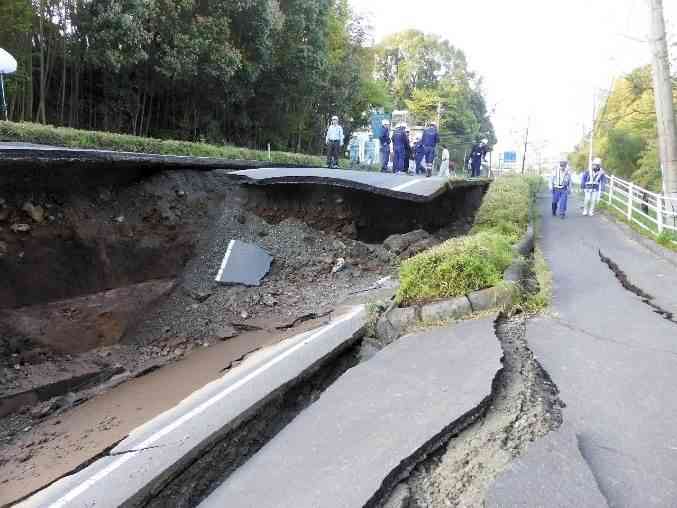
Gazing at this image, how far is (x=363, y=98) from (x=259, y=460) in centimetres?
3494

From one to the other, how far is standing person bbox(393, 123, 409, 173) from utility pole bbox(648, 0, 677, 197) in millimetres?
6674

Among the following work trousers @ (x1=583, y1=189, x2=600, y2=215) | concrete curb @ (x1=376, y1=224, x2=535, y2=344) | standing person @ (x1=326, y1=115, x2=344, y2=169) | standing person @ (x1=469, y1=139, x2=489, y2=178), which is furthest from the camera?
standing person @ (x1=469, y1=139, x2=489, y2=178)

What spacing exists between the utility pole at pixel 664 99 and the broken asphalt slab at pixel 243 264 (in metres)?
9.79

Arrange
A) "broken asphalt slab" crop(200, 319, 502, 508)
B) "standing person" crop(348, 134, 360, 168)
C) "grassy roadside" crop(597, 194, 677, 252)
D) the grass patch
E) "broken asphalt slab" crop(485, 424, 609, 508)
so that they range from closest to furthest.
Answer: "broken asphalt slab" crop(485, 424, 609, 508), "broken asphalt slab" crop(200, 319, 502, 508), the grass patch, "grassy roadside" crop(597, 194, 677, 252), "standing person" crop(348, 134, 360, 168)

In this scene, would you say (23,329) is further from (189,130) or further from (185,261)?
(189,130)

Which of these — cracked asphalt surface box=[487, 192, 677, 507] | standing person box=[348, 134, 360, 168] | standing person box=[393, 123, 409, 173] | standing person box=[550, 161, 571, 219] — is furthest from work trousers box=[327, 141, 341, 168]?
standing person box=[348, 134, 360, 168]

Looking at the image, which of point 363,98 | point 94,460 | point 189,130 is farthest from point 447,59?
point 94,460

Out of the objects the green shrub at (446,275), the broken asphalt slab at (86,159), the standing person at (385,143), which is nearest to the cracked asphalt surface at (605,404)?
the green shrub at (446,275)

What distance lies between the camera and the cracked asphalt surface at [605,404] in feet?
7.83

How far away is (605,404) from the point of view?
3205 millimetres

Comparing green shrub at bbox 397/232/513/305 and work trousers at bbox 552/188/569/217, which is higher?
work trousers at bbox 552/188/569/217

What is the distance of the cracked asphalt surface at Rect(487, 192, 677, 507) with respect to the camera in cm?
239

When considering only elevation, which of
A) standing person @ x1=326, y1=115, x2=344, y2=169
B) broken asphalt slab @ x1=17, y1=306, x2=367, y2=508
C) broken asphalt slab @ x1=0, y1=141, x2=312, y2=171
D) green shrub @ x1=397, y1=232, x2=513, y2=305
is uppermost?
standing person @ x1=326, y1=115, x2=344, y2=169

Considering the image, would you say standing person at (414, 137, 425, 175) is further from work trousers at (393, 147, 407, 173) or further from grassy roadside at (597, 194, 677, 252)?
grassy roadside at (597, 194, 677, 252)
